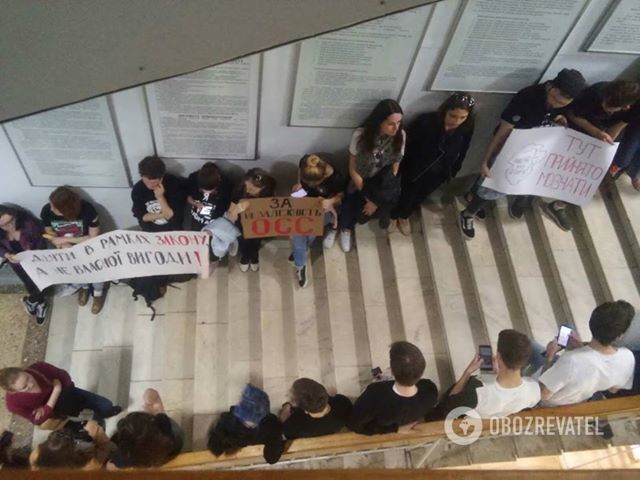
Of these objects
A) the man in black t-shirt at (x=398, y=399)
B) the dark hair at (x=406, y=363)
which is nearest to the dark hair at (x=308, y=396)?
the man in black t-shirt at (x=398, y=399)

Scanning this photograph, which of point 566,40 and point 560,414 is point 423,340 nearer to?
point 560,414

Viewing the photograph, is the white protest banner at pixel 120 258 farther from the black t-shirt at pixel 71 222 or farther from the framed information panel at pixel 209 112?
the framed information panel at pixel 209 112

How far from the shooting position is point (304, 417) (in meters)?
3.41

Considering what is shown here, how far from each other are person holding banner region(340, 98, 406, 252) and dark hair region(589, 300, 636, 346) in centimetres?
175

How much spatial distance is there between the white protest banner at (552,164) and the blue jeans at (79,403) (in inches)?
138

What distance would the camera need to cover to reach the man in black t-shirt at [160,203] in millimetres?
4062

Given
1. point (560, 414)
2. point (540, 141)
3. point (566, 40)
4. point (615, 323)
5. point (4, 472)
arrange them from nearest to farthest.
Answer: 1. point (4, 472)
2. point (615, 323)
3. point (560, 414)
4. point (566, 40)
5. point (540, 141)

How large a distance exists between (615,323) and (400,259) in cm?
205

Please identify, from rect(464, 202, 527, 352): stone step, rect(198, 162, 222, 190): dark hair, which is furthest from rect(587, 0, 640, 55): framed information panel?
rect(198, 162, 222, 190): dark hair

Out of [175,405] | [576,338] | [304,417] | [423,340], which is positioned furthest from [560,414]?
[175,405]

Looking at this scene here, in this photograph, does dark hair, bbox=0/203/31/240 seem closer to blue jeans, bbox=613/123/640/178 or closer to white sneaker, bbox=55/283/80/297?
white sneaker, bbox=55/283/80/297

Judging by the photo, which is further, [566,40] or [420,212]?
[420,212]

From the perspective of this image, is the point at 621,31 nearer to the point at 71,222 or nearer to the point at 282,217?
the point at 282,217

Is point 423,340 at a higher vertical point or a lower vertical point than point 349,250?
lower
